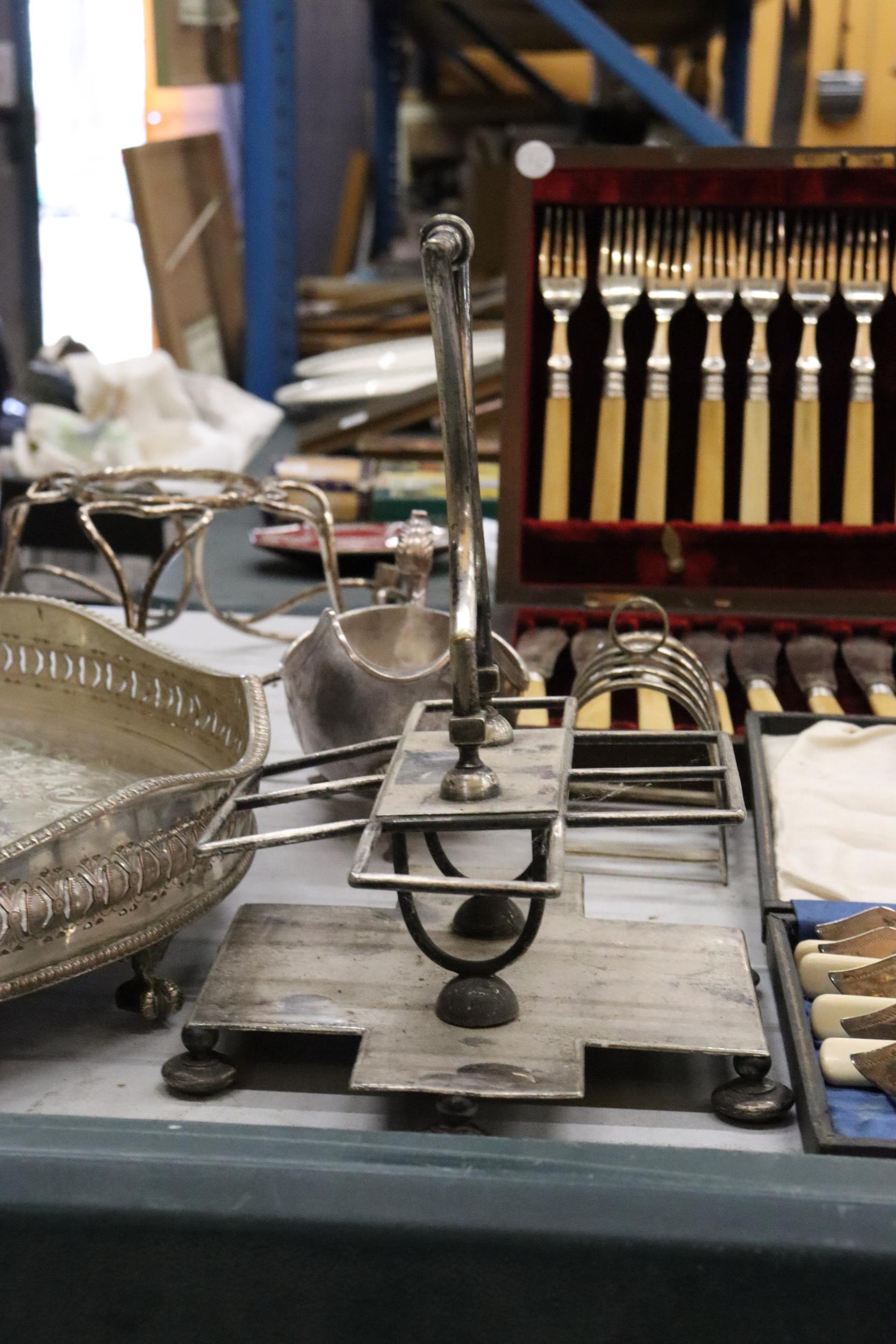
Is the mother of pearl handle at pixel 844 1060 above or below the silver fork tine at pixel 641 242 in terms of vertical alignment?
below

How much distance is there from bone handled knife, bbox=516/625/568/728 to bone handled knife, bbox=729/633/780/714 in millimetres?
152

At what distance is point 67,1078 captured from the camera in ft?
2.22

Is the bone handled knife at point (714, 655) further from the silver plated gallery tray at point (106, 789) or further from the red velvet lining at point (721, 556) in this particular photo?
the silver plated gallery tray at point (106, 789)

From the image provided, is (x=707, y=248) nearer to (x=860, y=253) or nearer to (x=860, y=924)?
(x=860, y=253)

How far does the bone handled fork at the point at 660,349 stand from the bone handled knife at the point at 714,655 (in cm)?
14

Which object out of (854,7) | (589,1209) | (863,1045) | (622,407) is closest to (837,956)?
(863,1045)

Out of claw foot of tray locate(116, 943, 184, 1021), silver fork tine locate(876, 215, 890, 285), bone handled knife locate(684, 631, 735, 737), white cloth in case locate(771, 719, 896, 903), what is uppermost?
silver fork tine locate(876, 215, 890, 285)

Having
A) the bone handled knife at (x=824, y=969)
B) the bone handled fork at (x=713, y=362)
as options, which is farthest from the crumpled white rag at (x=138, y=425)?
the bone handled knife at (x=824, y=969)

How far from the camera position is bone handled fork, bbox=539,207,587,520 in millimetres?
1328

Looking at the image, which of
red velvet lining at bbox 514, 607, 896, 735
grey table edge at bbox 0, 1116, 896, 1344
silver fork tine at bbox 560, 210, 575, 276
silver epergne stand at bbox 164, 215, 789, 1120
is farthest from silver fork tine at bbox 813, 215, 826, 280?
grey table edge at bbox 0, 1116, 896, 1344

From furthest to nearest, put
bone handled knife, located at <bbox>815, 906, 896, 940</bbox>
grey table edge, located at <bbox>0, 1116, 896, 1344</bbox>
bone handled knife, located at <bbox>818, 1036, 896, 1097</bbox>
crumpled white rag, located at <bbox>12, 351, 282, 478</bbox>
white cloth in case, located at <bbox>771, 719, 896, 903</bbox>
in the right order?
crumpled white rag, located at <bbox>12, 351, 282, 478</bbox>, white cloth in case, located at <bbox>771, 719, 896, 903</bbox>, bone handled knife, located at <bbox>815, 906, 896, 940</bbox>, bone handled knife, located at <bbox>818, 1036, 896, 1097</bbox>, grey table edge, located at <bbox>0, 1116, 896, 1344</bbox>

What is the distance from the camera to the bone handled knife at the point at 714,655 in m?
1.20

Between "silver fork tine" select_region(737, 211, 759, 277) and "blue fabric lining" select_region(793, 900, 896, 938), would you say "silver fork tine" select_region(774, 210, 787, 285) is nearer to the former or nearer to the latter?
"silver fork tine" select_region(737, 211, 759, 277)

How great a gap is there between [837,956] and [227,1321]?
1.13 ft
